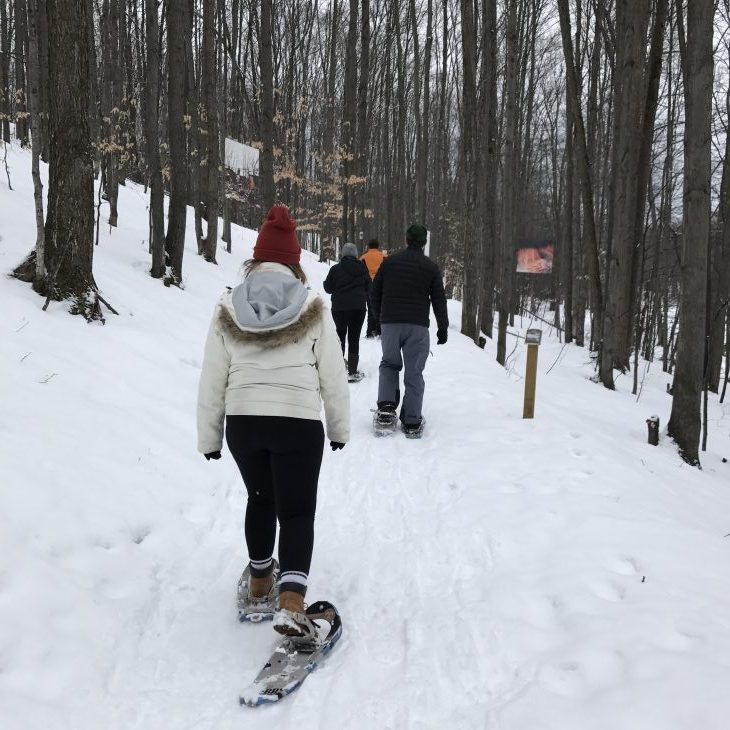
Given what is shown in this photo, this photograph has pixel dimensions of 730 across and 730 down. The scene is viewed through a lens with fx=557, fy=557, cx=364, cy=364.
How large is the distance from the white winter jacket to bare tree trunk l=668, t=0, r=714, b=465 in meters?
5.88

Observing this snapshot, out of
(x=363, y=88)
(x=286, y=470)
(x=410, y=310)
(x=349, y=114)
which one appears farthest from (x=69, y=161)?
(x=349, y=114)

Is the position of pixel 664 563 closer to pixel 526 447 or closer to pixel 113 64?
pixel 526 447

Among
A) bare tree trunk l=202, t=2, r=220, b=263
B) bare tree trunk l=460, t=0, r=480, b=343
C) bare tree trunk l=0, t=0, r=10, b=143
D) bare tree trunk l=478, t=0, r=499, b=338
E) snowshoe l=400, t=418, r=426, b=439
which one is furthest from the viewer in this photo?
bare tree trunk l=0, t=0, r=10, b=143

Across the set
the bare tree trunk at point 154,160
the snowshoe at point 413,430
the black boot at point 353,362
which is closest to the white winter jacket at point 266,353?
the snowshoe at point 413,430

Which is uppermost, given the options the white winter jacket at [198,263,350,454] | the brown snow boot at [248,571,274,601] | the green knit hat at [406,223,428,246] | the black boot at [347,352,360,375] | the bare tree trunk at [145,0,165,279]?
the bare tree trunk at [145,0,165,279]

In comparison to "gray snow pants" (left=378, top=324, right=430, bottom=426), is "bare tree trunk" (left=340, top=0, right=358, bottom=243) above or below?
above

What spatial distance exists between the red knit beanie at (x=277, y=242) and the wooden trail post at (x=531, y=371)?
12.2 ft

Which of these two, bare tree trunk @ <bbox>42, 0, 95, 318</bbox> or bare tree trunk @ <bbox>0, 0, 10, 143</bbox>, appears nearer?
bare tree trunk @ <bbox>42, 0, 95, 318</bbox>

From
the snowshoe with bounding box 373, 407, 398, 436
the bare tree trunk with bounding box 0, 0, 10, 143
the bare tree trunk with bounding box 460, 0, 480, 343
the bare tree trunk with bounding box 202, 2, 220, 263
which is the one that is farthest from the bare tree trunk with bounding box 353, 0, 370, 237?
the snowshoe with bounding box 373, 407, 398, 436

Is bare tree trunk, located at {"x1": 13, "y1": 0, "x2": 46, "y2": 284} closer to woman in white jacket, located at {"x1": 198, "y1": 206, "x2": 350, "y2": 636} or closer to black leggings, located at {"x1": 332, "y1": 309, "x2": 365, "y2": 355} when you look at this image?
black leggings, located at {"x1": 332, "y1": 309, "x2": 365, "y2": 355}

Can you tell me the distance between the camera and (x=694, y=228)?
6625 mm

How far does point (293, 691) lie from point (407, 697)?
19.4 inches

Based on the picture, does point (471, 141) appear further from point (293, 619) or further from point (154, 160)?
point (293, 619)

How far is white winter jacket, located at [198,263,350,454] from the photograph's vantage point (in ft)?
8.28
